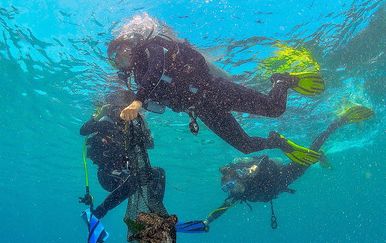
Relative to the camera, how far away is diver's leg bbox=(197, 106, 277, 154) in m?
8.19

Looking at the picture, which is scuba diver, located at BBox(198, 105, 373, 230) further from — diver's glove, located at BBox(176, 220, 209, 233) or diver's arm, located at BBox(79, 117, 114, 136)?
diver's glove, located at BBox(176, 220, 209, 233)

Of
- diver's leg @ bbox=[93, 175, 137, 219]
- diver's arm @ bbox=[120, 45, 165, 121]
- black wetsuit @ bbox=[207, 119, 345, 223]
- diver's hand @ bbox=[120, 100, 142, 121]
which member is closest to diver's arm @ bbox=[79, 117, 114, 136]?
diver's leg @ bbox=[93, 175, 137, 219]

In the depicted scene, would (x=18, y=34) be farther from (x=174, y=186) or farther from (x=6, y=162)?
(x=174, y=186)

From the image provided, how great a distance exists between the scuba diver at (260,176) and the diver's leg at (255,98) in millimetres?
4147

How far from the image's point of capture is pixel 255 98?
801 cm

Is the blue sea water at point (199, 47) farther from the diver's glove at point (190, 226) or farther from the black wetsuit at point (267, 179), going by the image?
the diver's glove at point (190, 226)

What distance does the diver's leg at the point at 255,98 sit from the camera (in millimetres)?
7922

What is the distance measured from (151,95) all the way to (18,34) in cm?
976

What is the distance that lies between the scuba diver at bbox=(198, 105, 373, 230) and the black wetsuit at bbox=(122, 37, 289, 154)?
3.09 metres

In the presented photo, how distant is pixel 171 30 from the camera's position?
11.8 metres

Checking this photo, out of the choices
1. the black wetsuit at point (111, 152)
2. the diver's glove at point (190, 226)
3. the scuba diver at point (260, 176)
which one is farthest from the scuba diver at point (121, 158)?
the scuba diver at point (260, 176)

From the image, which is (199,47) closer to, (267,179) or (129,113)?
(267,179)

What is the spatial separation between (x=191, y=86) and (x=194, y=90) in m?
0.12

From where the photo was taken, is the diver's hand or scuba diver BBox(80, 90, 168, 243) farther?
the diver's hand
